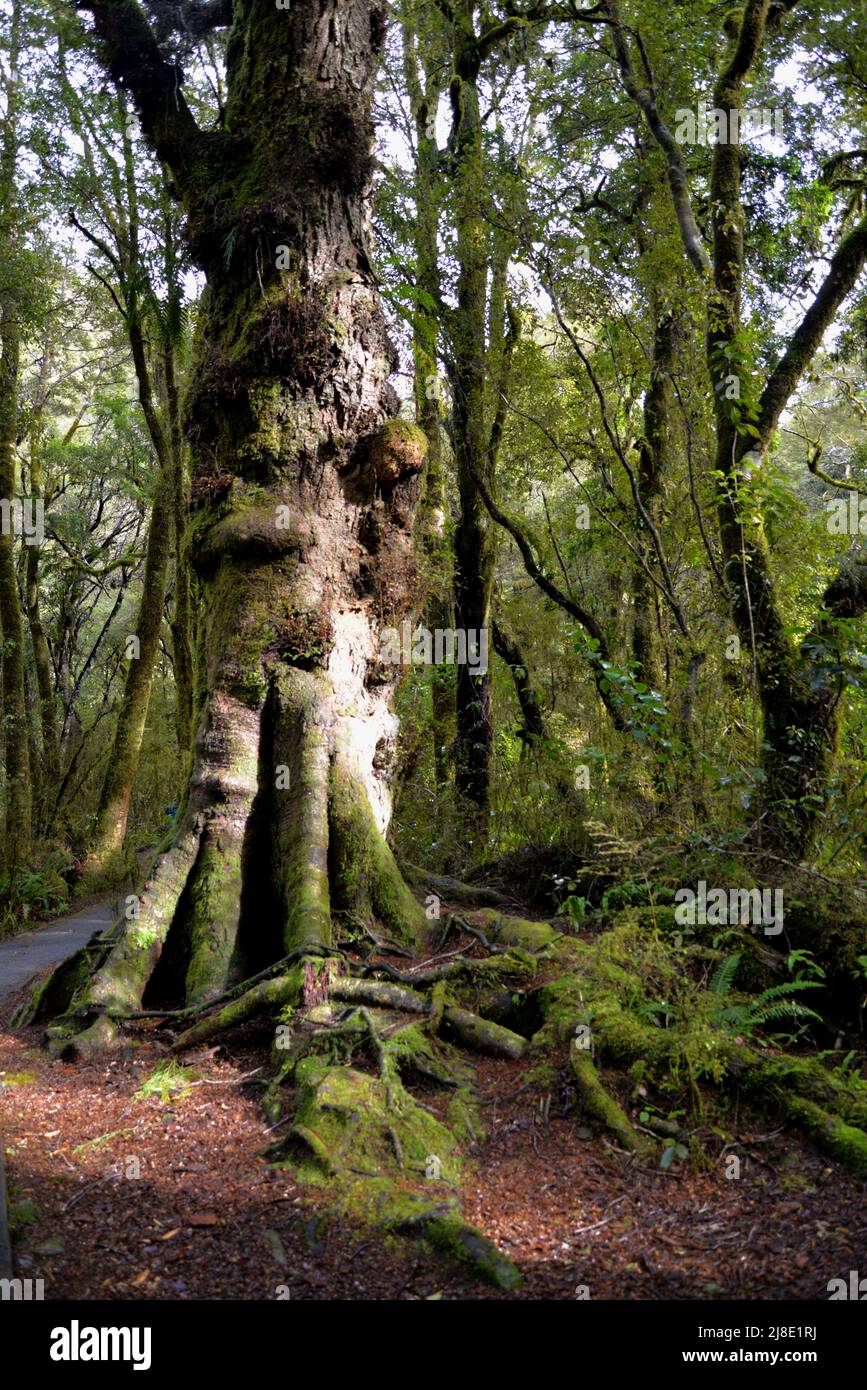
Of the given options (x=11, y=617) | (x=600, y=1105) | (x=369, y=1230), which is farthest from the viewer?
(x=11, y=617)

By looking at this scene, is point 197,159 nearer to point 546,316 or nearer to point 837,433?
point 546,316

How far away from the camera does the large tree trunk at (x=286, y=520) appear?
19.2 ft

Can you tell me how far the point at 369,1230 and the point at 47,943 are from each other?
9.07 metres

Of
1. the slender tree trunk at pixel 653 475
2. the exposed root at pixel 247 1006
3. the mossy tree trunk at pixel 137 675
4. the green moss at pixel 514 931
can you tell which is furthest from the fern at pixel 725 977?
the mossy tree trunk at pixel 137 675

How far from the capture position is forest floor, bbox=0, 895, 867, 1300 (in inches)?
126

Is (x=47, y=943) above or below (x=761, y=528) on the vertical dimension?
below

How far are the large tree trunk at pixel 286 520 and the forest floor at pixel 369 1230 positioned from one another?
4.27 ft

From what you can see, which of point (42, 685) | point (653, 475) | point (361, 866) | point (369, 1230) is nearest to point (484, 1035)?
point (361, 866)

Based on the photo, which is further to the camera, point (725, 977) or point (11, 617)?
point (11, 617)

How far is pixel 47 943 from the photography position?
1140cm

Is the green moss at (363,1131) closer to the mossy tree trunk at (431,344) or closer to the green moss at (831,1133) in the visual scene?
the green moss at (831,1133)

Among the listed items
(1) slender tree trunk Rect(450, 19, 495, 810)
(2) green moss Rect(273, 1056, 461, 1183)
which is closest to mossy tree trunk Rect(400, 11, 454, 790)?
(1) slender tree trunk Rect(450, 19, 495, 810)

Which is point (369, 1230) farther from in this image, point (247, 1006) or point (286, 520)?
point (286, 520)
